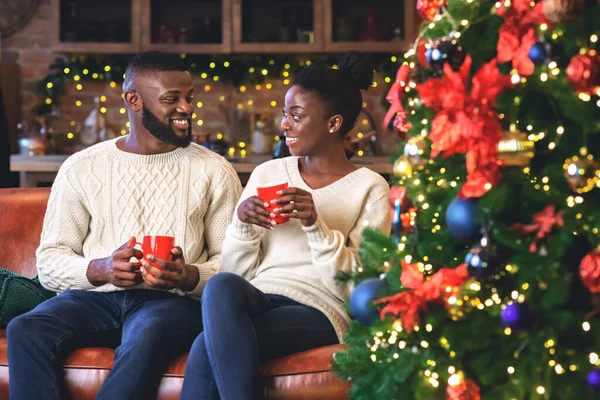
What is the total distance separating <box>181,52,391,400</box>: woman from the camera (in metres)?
2.30

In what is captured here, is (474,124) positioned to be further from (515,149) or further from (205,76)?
(205,76)

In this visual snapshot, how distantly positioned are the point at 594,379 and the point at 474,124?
1.57 ft

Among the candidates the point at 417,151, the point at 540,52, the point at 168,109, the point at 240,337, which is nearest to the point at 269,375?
the point at 240,337

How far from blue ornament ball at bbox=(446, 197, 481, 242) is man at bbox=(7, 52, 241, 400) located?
3.23ft

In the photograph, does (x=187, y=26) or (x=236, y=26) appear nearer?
(x=236, y=26)

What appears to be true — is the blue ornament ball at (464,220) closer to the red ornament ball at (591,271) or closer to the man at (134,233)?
the red ornament ball at (591,271)

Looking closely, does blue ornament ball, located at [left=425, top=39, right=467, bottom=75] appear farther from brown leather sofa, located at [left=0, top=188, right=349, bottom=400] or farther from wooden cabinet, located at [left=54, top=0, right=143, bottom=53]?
wooden cabinet, located at [left=54, top=0, right=143, bottom=53]

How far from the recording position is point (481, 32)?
6.03 feet

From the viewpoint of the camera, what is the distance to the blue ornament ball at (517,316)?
1.66 meters

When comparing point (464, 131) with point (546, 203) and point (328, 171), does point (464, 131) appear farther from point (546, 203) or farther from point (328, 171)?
point (328, 171)

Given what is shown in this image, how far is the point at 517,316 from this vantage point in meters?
1.65

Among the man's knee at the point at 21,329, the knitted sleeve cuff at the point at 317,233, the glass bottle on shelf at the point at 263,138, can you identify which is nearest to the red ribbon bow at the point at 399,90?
the knitted sleeve cuff at the point at 317,233

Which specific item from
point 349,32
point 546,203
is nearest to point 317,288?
point 546,203

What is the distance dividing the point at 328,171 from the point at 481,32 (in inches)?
38.1
